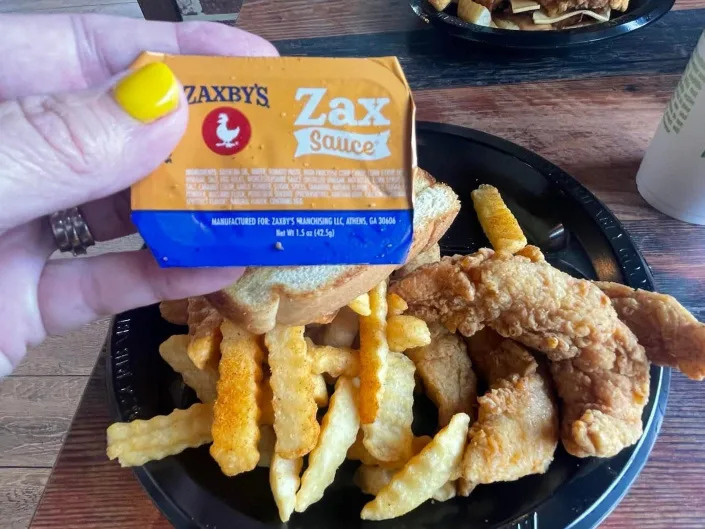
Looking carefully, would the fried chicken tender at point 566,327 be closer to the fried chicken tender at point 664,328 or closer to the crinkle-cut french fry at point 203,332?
the fried chicken tender at point 664,328

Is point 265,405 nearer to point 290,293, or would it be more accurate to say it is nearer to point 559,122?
point 290,293

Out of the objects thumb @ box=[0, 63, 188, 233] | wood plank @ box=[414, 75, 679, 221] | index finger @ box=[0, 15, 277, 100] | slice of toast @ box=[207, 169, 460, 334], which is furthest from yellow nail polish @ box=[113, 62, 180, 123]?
wood plank @ box=[414, 75, 679, 221]

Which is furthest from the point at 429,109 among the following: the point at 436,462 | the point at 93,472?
the point at 93,472

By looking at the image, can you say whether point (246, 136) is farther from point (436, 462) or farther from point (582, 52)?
point (582, 52)

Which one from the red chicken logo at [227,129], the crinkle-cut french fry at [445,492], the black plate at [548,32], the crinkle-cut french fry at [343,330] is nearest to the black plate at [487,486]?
the crinkle-cut french fry at [445,492]

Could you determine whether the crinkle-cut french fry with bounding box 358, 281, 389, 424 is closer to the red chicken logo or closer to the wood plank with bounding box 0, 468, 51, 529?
the red chicken logo

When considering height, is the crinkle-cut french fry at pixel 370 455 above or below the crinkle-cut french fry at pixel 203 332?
below
